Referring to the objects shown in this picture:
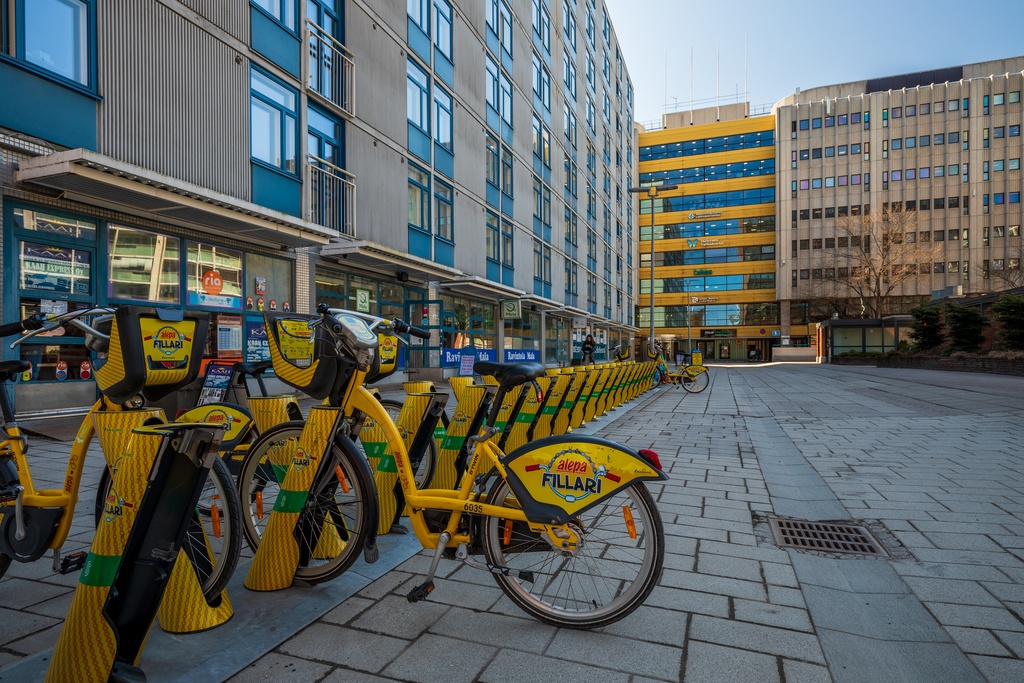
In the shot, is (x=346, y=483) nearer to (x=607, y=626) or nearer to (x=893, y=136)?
(x=607, y=626)

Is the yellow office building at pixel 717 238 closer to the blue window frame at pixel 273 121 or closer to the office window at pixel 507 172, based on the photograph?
the office window at pixel 507 172

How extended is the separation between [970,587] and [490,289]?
62.3 feet

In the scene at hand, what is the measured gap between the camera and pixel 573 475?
2422 mm

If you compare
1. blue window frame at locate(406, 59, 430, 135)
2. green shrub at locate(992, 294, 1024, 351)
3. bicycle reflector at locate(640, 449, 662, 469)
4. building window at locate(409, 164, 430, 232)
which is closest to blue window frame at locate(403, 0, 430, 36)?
blue window frame at locate(406, 59, 430, 135)

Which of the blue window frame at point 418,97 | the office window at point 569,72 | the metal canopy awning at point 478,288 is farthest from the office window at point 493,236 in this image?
the office window at point 569,72

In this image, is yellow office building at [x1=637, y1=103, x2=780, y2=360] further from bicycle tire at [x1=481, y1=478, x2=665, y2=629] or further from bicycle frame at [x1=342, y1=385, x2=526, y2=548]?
bicycle frame at [x1=342, y1=385, x2=526, y2=548]

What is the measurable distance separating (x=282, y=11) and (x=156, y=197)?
590 centimetres

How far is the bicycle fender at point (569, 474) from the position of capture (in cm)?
238

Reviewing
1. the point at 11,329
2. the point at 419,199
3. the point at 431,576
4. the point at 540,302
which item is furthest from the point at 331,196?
the point at 540,302

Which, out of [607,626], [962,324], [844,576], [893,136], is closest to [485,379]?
[607,626]

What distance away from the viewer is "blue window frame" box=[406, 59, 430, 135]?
17.1 meters

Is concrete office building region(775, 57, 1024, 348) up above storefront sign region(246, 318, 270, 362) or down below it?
above

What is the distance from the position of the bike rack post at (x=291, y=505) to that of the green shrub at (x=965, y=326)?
104 feet

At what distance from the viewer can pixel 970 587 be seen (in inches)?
115
